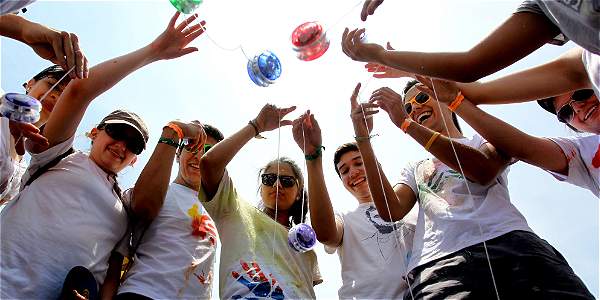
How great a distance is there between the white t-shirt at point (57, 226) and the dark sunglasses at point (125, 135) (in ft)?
0.72

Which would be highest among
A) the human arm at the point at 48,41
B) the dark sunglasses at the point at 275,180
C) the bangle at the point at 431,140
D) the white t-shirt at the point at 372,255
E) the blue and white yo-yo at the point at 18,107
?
the human arm at the point at 48,41

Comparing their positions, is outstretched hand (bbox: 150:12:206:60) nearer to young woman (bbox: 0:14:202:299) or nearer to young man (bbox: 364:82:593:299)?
young woman (bbox: 0:14:202:299)

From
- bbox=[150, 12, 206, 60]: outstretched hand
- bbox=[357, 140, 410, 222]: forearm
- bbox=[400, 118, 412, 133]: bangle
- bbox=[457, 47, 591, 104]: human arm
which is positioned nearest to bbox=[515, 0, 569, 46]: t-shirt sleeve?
bbox=[457, 47, 591, 104]: human arm

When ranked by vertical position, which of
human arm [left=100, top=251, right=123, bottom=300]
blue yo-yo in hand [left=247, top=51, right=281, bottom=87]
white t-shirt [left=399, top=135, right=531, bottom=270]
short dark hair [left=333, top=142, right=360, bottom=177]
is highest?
blue yo-yo in hand [left=247, top=51, right=281, bottom=87]

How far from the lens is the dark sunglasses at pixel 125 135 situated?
102 inches

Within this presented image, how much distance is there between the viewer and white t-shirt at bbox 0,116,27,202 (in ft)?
6.68

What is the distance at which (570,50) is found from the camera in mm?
1899

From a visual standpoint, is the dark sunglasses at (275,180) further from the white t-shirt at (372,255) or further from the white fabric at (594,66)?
the white fabric at (594,66)

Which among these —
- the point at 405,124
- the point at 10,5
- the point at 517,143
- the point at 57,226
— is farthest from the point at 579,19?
the point at 57,226

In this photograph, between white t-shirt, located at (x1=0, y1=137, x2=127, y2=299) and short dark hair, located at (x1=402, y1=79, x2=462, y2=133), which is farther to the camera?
short dark hair, located at (x1=402, y1=79, x2=462, y2=133)

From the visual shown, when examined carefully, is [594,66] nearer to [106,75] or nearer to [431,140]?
[431,140]

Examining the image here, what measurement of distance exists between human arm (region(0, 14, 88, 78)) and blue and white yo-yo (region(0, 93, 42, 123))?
291mm

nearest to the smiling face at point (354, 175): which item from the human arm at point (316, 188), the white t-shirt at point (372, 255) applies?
the white t-shirt at point (372, 255)

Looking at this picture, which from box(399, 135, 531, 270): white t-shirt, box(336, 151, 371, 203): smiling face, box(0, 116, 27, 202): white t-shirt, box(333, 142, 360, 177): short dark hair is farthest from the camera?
box(333, 142, 360, 177): short dark hair
